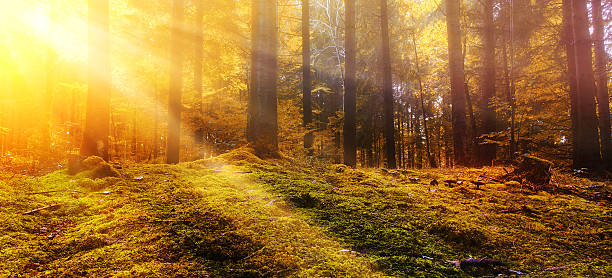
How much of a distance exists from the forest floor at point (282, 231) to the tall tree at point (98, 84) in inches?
157

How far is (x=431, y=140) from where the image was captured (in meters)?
26.7

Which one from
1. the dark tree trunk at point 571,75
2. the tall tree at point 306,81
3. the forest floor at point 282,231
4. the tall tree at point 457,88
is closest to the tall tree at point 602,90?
the dark tree trunk at point 571,75

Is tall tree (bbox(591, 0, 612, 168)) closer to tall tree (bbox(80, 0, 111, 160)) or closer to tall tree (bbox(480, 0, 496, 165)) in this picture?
tall tree (bbox(480, 0, 496, 165))

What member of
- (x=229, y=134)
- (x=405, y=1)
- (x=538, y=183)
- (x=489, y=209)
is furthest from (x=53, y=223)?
(x=405, y=1)

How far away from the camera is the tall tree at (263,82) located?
630 centimetres

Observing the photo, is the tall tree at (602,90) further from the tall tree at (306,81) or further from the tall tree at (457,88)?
the tall tree at (306,81)

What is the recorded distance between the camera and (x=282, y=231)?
1.89 m

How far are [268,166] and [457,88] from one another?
688 cm

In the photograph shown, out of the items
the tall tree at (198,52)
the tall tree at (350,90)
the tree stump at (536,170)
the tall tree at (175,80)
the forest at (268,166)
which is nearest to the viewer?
the forest at (268,166)

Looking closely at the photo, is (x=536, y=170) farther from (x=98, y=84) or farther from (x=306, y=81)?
(x=306, y=81)

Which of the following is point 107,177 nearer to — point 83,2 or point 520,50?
point 83,2

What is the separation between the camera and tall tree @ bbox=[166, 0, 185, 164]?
33.8 feet

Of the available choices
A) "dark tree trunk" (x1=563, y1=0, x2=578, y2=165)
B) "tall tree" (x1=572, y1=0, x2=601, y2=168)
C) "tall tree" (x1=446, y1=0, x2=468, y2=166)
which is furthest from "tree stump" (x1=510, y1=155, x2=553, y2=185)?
"dark tree trunk" (x1=563, y1=0, x2=578, y2=165)

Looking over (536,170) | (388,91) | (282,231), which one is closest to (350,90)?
(388,91)
